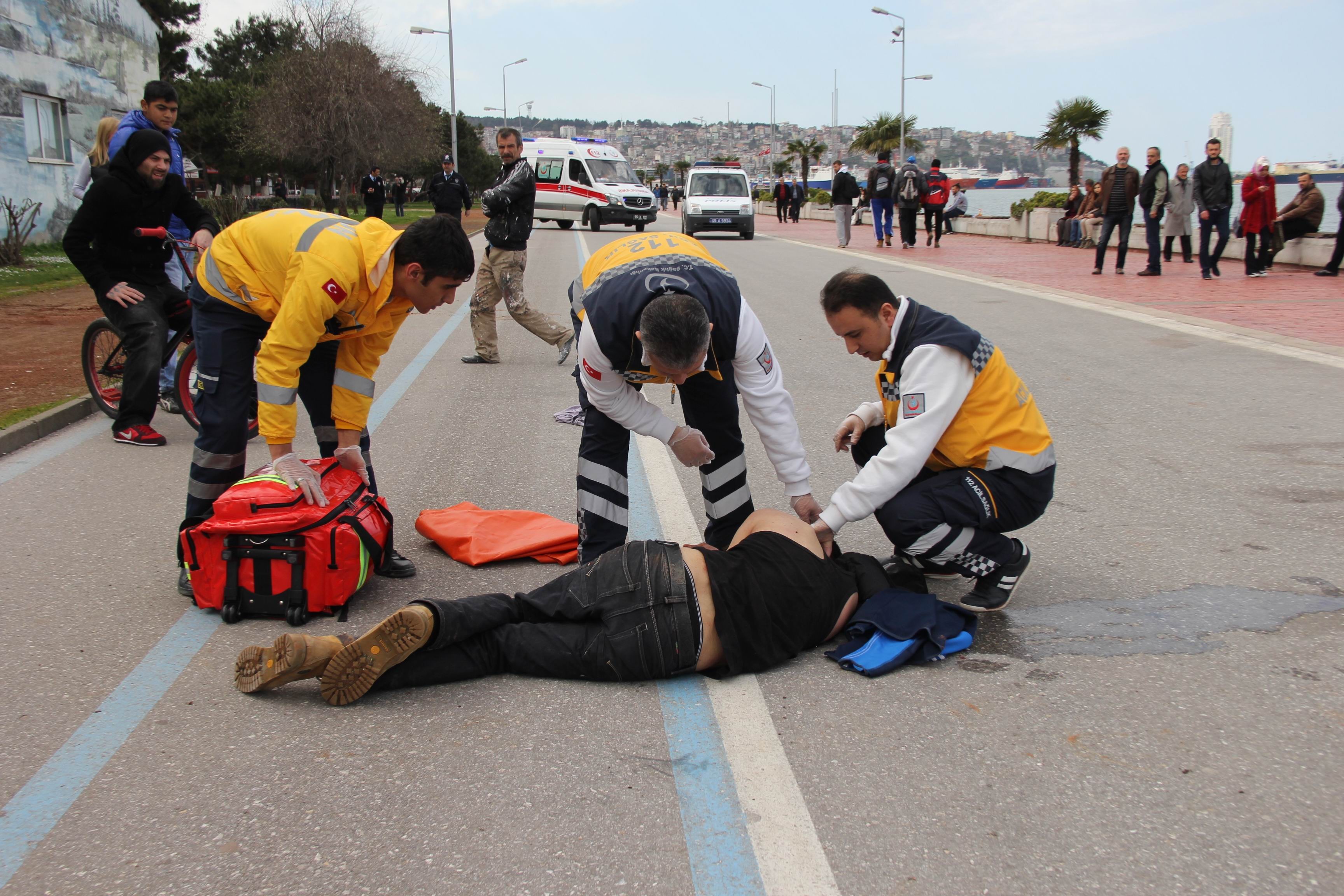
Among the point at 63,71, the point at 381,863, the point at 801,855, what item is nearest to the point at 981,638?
the point at 801,855

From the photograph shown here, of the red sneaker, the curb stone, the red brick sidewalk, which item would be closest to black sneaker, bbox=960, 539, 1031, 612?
the red sneaker

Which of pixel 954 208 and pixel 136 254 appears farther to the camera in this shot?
pixel 954 208

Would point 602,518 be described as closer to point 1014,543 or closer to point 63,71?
point 1014,543

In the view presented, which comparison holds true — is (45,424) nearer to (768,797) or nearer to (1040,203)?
(768,797)

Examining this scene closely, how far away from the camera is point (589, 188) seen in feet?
112

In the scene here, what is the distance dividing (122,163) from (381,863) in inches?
214

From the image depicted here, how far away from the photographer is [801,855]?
245 centimetres

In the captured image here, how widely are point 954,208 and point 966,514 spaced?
30.1 m

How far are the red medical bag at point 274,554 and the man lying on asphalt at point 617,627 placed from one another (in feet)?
1.84

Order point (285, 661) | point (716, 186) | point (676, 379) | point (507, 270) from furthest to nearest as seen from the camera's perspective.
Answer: point (716, 186), point (507, 270), point (676, 379), point (285, 661)

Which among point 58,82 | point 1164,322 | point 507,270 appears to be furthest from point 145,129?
point 58,82

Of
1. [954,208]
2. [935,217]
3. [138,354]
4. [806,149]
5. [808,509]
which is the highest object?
[806,149]

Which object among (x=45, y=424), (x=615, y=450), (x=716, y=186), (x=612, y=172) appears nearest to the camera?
(x=615, y=450)

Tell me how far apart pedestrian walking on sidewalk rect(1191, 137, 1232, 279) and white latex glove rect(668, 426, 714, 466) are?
13952mm
